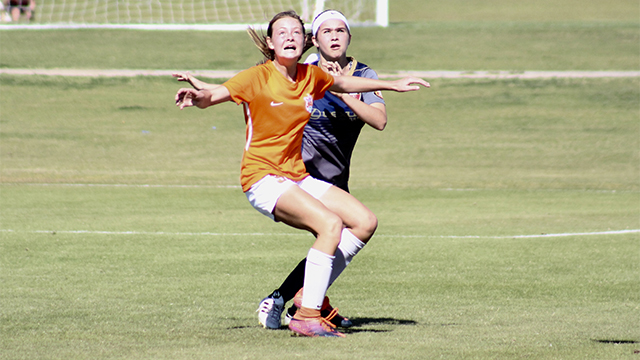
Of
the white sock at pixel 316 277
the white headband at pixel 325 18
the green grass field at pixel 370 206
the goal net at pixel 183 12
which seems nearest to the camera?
the white sock at pixel 316 277

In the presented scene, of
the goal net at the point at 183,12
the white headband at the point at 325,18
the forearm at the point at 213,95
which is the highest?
the white headband at the point at 325,18

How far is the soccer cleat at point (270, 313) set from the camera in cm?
577

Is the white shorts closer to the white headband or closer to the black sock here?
the black sock

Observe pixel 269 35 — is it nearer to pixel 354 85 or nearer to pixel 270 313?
pixel 354 85

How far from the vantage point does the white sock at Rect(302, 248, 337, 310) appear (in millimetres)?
5332

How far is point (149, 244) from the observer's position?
9.42 m

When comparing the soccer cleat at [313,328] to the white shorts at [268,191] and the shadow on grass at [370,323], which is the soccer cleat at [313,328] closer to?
the shadow on grass at [370,323]

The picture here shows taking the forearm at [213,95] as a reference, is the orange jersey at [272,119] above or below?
below

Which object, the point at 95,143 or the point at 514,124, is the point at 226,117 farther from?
the point at 514,124

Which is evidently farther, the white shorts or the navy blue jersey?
the navy blue jersey

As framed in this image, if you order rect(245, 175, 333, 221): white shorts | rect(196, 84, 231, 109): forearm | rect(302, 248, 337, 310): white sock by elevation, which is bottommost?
rect(302, 248, 337, 310): white sock

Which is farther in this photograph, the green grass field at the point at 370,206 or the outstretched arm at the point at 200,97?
the green grass field at the point at 370,206

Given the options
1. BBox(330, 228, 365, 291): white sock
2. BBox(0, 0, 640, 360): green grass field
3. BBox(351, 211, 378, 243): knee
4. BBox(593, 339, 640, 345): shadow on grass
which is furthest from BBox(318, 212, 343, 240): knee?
BBox(593, 339, 640, 345): shadow on grass

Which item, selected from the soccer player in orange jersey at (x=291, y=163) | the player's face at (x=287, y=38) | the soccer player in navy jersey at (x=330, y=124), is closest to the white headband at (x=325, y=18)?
the soccer player in navy jersey at (x=330, y=124)
